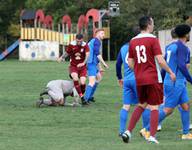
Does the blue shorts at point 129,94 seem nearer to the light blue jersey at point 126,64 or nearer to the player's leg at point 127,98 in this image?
the player's leg at point 127,98

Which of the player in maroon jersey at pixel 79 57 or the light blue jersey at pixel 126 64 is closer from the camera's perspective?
the light blue jersey at pixel 126 64

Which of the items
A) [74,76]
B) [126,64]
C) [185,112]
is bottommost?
[185,112]

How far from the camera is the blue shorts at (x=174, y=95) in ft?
34.9

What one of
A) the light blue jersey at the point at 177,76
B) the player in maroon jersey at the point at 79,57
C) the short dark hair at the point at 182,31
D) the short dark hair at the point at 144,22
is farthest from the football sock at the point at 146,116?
the player in maroon jersey at the point at 79,57

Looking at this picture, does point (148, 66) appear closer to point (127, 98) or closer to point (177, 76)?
→ point (177, 76)

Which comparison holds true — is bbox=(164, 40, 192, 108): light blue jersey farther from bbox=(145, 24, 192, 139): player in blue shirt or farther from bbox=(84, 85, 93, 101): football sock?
bbox=(84, 85, 93, 101): football sock

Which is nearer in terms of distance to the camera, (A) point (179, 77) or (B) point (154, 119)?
(B) point (154, 119)

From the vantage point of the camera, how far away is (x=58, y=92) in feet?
51.6

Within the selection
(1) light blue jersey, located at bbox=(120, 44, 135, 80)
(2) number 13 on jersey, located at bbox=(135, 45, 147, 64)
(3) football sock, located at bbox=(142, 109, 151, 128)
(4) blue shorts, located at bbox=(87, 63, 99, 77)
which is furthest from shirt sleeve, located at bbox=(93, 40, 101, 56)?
(2) number 13 on jersey, located at bbox=(135, 45, 147, 64)

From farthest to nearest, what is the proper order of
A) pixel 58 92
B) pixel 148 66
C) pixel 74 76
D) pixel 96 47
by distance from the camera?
pixel 96 47 < pixel 74 76 < pixel 58 92 < pixel 148 66

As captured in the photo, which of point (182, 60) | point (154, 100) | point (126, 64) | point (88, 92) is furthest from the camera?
point (88, 92)

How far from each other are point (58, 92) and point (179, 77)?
5538 mm

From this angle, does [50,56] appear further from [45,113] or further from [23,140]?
[23,140]

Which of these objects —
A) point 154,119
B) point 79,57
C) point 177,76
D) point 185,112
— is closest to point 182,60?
point 177,76
